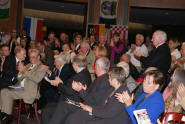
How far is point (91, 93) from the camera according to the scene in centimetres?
354

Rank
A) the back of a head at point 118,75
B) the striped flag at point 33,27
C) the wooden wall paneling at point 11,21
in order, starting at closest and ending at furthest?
the back of a head at point 118,75
the wooden wall paneling at point 11,21
the striped flag at point 33,27

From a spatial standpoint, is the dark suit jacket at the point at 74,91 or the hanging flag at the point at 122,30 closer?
the dark suit jacket at the point at 74,91

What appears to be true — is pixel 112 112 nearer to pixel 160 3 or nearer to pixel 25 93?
pixel 25 93

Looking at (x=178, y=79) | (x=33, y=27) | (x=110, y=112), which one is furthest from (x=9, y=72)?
(x=33, y=27)

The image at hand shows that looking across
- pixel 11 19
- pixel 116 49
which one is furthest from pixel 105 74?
pixel 11 19

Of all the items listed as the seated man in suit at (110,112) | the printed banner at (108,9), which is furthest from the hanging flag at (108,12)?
the seated man in suit at (110,112)

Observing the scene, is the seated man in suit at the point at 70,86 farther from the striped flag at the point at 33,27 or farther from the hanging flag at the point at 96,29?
the striped flag at the point at 33,27

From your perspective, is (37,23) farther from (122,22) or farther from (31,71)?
(31,71)

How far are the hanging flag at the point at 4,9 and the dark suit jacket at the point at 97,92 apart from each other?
6822mm

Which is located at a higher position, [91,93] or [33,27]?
[33,27]

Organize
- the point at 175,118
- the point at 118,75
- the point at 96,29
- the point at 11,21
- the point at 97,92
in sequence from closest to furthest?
the point at 175,118 → the point at 118,75 → the point at 97,92 → the point at 96,29 → the point at 11,21

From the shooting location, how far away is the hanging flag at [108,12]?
31.2 ft

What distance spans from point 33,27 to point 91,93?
8703 mm

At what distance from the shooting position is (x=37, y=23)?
1193 centimetres
